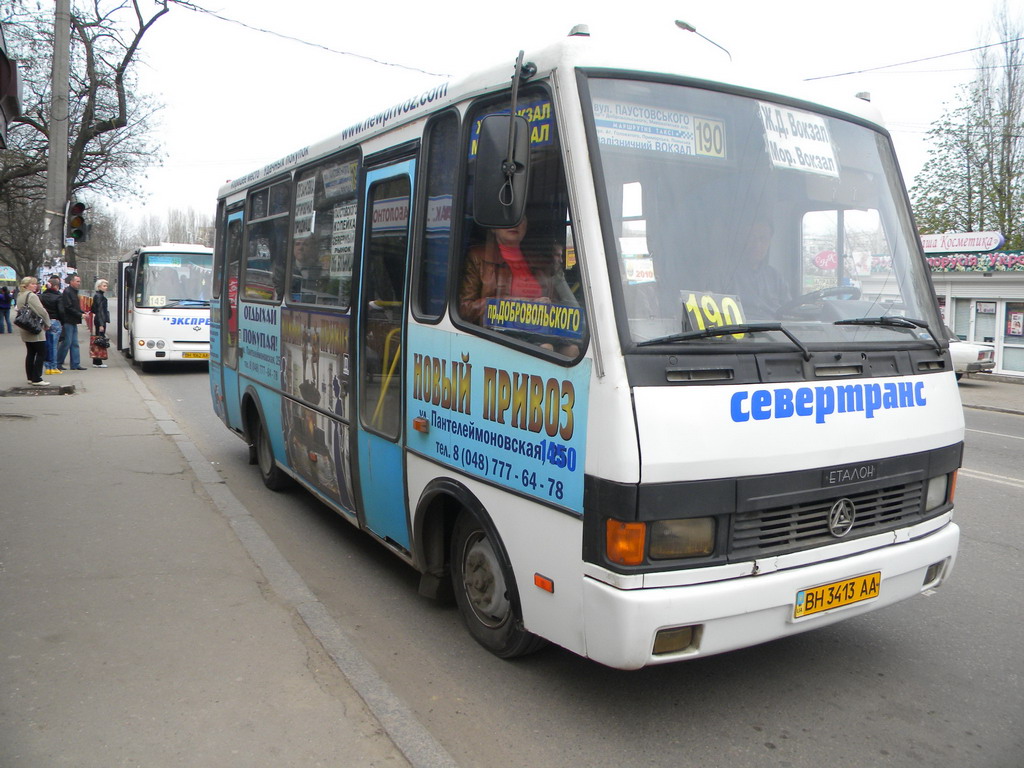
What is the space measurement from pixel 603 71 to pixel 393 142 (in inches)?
69.4

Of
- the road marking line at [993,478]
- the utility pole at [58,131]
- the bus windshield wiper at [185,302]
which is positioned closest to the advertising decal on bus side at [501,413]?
the road marking line at [993,478]

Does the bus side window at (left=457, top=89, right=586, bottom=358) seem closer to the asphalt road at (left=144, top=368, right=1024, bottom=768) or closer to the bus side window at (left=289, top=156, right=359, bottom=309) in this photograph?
the asphalt road at (left=144, top=368, right=1024, bottom=768)

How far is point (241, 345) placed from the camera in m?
8.20

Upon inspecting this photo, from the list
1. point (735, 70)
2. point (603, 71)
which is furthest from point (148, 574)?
point (735, 70)

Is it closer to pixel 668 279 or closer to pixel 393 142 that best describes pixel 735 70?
pixel 668 279

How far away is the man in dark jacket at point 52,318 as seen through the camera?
54.4 feet

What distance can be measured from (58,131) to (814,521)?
15.4 meters

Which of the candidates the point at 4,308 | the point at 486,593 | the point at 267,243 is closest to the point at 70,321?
the point at 267,243

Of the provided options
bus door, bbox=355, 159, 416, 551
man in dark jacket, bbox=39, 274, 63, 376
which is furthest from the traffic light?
bus door, bbox=355, 159, 416, 551

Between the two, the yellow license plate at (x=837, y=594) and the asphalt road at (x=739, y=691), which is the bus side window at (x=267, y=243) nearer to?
the asphalt road at (x=739, y=691)

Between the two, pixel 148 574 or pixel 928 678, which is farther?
pixel 148 574

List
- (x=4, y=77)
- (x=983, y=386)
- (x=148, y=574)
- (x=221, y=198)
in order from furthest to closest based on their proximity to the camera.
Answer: (x=983, y=386)
(x=221, y=198)
(x=4, y=77)
(x=148, y=574)

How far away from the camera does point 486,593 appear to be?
4.29 m

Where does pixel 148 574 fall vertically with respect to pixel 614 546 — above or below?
below
